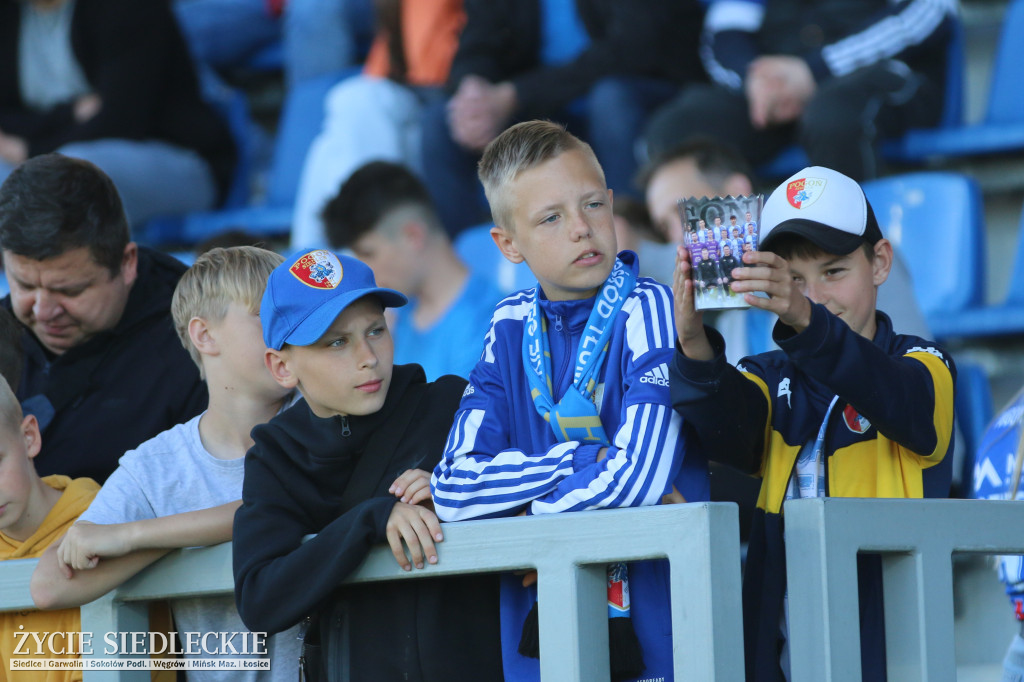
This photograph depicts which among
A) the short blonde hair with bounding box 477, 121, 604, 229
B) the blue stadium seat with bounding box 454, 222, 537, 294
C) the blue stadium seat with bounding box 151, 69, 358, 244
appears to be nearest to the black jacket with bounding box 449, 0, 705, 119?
the blue stadium seat with bounding box 454, 222, 537, 294

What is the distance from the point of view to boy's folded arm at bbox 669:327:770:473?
6.12 ft

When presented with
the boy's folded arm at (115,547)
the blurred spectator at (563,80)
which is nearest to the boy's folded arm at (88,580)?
the boy's folded arm at (115,547)

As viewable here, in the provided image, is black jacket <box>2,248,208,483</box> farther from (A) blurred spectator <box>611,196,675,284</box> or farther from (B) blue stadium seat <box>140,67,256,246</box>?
(B) blue stadium seat <box>140,67,256,246</box>

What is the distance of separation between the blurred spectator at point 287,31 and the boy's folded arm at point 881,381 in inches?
178

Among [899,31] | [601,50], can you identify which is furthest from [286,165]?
[899,31]

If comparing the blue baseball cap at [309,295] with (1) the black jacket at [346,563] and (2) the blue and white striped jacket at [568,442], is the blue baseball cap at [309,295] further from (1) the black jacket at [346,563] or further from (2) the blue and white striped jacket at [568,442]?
(2) the blue and white striped jacket at [568,442]

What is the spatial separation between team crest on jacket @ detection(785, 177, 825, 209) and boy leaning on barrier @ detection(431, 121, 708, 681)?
0.88ft

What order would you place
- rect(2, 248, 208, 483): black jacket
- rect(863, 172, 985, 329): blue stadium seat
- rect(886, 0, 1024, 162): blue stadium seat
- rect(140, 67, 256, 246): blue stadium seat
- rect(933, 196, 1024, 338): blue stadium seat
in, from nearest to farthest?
rect(2, 248, 208, 483): black jacket → rect(933, 196, 1024, 338): blue stadium seat → rect(863, 172, 985, 329): blue stadium seat → rect(886, 0, 1024, 162): blue stadium seat → rect(140, 67, 256, 246): blue stadium seat

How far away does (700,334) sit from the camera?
184 centimetres

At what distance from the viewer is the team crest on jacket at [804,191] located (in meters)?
2.00

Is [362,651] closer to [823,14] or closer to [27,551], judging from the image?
[27,551]

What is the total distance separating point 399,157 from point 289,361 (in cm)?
316

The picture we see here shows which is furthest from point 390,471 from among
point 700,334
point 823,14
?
point 823,14

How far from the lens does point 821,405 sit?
204 centimetres
